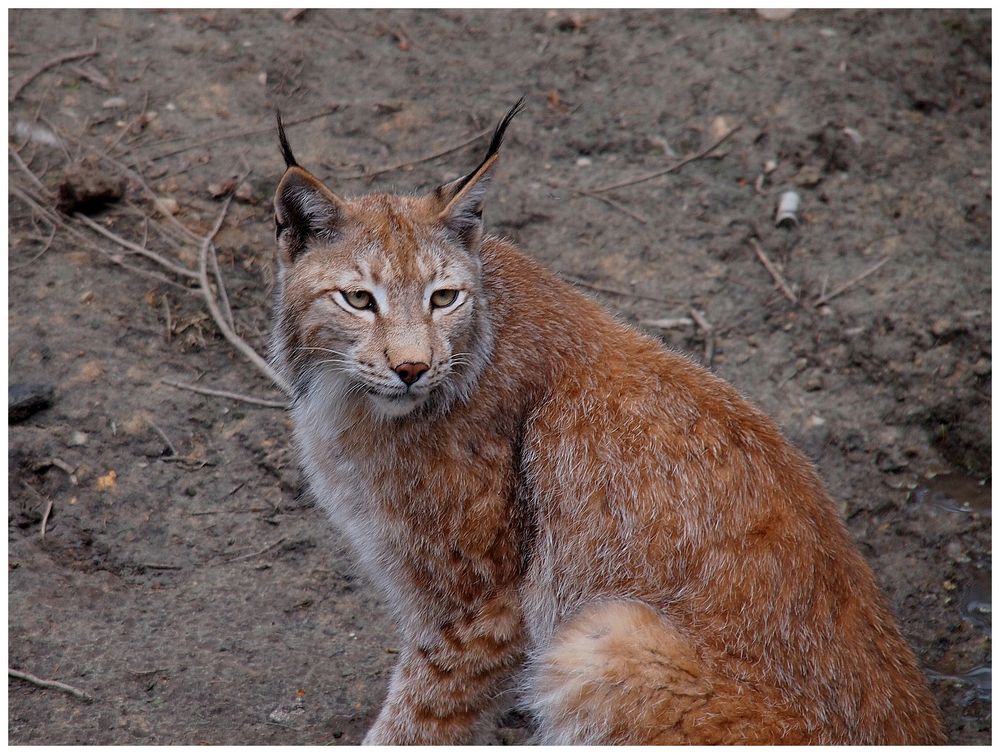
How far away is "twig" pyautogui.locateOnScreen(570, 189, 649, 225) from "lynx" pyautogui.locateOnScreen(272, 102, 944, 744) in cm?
298

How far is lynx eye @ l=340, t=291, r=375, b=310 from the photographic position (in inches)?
171

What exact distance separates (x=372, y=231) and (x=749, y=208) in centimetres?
425

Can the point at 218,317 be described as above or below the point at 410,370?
below

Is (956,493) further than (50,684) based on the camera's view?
Yes

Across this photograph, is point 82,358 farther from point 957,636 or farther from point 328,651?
point 957,636

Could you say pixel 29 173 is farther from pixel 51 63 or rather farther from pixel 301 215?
pixel 301 215

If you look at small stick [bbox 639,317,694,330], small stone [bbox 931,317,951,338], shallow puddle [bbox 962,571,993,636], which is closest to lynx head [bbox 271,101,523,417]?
small stick [bbox 639,317,694,330]

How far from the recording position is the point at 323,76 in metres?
8.43

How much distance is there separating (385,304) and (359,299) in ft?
0.38

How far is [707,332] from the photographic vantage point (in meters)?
7.18

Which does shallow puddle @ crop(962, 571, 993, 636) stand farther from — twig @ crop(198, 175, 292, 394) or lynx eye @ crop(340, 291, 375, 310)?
twig @ crop(198, 175, 292, 394)

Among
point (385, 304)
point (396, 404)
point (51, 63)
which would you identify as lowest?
point (51, 63)

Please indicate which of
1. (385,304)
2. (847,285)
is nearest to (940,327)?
(847,285)

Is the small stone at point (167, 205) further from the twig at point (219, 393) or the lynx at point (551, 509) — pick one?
the lynx at point (551, 509)
